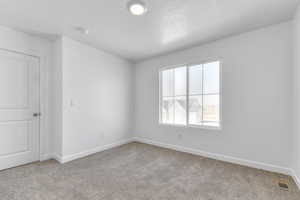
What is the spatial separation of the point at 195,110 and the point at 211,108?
0.36 meters

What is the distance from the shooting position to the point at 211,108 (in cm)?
300

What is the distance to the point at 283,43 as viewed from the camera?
7.45ft

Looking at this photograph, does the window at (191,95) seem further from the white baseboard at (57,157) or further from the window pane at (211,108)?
the white baseboard at (57,157)

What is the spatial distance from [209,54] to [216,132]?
5.34 ft

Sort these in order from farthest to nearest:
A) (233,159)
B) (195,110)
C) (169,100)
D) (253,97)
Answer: (169,100) → (195,110) → (233,159) → (253,97)

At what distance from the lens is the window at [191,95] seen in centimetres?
297

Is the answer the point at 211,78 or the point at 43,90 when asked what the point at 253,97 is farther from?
the point at 43,90

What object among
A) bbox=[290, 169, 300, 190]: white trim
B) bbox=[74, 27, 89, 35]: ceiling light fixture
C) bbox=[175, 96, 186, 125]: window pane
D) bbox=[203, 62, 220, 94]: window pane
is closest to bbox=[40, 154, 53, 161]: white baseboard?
bbox=[74, 27, 89, 35]: ceiling light fixture

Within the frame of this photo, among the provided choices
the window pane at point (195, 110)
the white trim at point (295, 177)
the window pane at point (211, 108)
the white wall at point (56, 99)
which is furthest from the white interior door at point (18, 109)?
the white trim at point (295, 177)

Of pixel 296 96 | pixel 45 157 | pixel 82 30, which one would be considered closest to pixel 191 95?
pixel 296 96

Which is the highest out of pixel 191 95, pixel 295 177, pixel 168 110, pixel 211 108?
pixel 191 95

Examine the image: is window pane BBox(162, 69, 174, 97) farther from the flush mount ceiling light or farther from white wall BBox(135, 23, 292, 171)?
the flush mount ceiling light

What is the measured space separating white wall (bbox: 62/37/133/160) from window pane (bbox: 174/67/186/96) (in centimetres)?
144

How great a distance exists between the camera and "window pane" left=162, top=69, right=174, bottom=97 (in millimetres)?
3682
